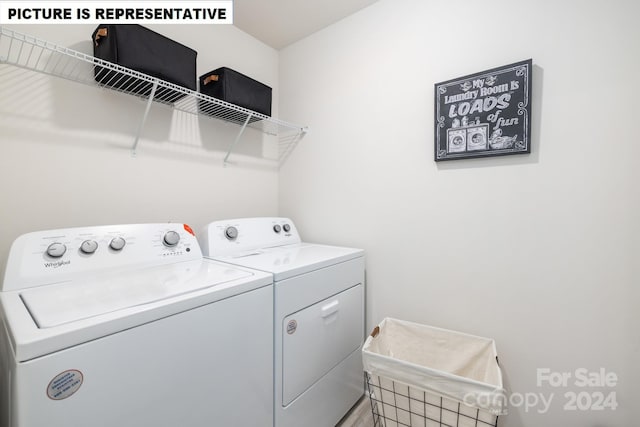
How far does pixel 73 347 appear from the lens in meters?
0.62

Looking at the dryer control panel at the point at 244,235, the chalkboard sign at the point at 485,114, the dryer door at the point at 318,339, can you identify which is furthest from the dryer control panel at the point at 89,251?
the chalkboard sign at the point at 485,114

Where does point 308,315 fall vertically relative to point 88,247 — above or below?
below

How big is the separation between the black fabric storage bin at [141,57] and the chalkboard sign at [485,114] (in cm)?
121

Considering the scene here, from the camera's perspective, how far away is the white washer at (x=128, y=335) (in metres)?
0.60

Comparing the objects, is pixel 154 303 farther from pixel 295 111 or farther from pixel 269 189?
pixel 295 111

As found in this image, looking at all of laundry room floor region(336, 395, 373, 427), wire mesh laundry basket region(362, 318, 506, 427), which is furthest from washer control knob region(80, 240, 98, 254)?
laundry room floor region(336, 395, 373, 427)

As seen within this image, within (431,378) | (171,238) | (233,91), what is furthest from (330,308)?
(233,91)

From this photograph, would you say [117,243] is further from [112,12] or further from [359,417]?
[359,417]

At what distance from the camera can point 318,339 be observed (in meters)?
1.28

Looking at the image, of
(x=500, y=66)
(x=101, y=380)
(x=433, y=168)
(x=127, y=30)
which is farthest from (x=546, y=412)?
(x=127, y=30)

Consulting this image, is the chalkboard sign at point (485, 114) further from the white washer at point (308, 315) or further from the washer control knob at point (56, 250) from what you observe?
the washer control knob at point (56, 250)

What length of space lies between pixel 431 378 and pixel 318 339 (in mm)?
476

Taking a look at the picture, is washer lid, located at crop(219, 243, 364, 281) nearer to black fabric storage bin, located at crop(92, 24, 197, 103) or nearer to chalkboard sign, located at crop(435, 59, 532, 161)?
chalkboard sign, located at crop(435, 59, 532, 161)

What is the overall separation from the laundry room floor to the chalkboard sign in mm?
1414
